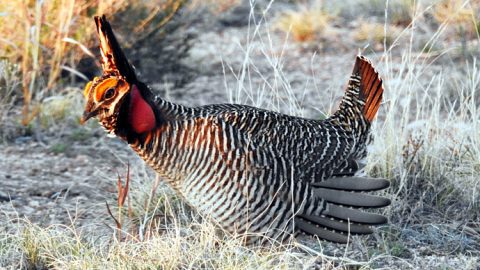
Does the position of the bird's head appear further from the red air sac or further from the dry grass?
the dry grass

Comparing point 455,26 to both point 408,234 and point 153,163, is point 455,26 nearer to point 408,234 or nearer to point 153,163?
point 408,234

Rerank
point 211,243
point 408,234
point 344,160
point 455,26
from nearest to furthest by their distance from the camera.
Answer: point 211,243
point 344,160
point 408,234
point 455,26

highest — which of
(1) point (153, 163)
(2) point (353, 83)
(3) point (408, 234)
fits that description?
(2) point (353, 83)

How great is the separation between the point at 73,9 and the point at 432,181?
293cm

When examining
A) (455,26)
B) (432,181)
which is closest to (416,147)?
(432,181)

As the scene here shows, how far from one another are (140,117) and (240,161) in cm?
50

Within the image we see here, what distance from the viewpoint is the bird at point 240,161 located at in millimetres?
4219

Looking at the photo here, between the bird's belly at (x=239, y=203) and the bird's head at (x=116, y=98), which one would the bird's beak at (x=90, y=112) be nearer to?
the bird's head at (x=116, y=98)

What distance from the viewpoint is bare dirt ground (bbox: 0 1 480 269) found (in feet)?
16.0

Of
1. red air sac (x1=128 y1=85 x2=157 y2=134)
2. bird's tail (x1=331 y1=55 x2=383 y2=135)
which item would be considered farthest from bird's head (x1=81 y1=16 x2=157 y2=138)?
bird's tail (x1=331 y1=55 x2=383 y2=135)

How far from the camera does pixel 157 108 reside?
4.40 metres

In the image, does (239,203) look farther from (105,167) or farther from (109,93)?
(105,167)

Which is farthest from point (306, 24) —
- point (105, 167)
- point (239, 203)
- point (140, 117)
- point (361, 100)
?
point (239, 203)

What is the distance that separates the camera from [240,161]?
4.23m
